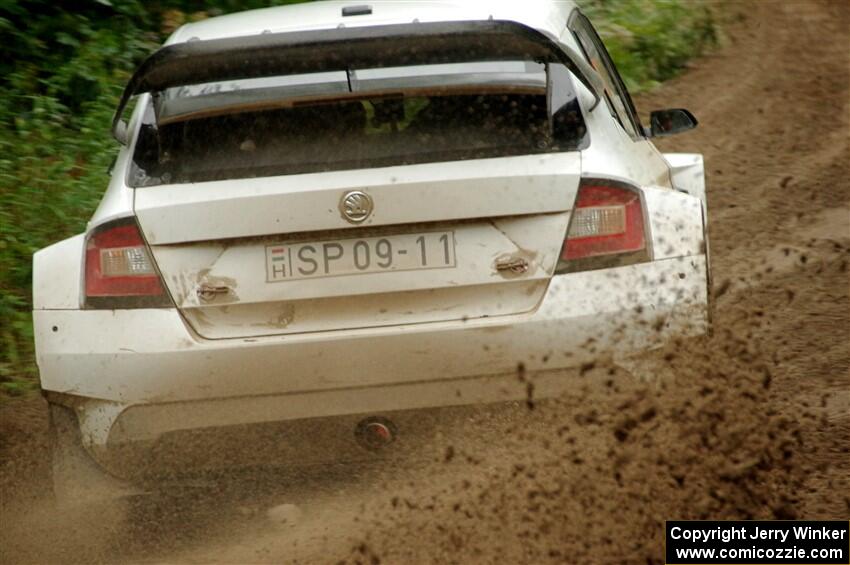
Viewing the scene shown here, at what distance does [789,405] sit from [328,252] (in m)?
1.84

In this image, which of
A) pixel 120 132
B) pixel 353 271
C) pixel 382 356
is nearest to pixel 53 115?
pixel 120 132

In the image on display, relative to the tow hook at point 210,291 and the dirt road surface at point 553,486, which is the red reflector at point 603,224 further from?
the tow hook at point 210,291

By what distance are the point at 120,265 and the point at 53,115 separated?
4.89 m

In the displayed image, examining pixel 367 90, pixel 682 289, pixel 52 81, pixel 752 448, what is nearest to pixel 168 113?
pixel 367 90

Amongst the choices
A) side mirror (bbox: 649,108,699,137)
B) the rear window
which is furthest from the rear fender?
side mirror (bbox: 649,108,699,137)

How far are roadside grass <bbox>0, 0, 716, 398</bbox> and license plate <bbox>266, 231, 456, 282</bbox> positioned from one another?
2.48 metres

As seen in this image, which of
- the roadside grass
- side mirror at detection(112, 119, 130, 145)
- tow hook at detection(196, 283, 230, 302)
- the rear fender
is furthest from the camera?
the roadside grass

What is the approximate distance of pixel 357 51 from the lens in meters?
4.00

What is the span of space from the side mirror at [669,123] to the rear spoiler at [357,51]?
1182mm

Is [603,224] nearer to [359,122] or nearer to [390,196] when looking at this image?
[390,196]
